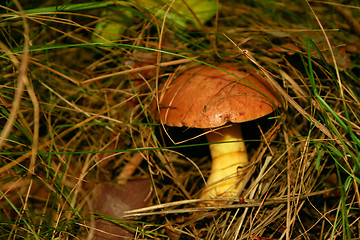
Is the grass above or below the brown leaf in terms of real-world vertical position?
above

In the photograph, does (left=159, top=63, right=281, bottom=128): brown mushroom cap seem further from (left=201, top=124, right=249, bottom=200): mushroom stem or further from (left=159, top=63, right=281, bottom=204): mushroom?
(left=201, top=124, right=249, bottom=200): mushroom stem

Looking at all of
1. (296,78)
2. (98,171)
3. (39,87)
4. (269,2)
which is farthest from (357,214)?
(39,87)

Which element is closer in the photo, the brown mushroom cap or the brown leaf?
→ the brown mushroom cap

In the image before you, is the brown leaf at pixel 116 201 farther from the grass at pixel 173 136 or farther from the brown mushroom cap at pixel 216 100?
the brown mushroom cap at pixel 216 100

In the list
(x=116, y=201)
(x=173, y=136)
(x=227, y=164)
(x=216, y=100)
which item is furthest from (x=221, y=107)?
(x=116, y=201)

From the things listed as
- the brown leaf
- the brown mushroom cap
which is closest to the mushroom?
the brown mushroom cap

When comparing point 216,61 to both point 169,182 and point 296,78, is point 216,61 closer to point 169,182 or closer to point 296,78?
point 296,78
